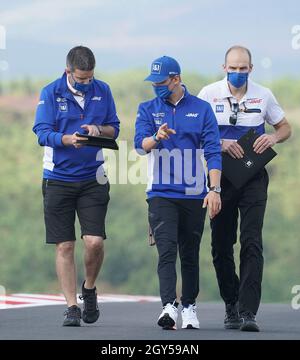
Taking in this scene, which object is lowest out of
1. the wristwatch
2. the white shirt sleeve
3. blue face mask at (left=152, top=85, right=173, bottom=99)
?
the wristwatch

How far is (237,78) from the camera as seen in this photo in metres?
11.5

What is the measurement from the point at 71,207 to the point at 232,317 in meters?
1.56

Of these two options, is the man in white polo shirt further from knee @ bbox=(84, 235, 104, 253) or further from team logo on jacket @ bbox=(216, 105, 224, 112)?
knee @ bbox=(84, 235, 104, 253)

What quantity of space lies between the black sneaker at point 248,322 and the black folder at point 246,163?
99 centimetres

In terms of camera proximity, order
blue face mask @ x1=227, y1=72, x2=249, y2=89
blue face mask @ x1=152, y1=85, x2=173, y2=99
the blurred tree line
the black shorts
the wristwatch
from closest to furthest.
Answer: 1. the wristwatch
2. blue face mask @ x1=152, y1=85, x2=173, y2=99
3. blue face mask @ x1=227, y1=72, x2=249, y2=89
4. the black shorts
5. the blurred tree line

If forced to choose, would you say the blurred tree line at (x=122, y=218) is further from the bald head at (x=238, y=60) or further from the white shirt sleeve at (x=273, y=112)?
the bald head at (x=238, y=60)

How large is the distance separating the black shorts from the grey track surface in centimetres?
75

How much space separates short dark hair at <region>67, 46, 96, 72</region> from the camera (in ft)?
37.2

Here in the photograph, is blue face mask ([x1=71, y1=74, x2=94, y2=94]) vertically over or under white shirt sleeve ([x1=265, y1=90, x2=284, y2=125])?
over

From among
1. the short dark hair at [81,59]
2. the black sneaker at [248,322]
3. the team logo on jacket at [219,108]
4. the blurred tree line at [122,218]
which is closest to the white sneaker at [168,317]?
the black sneaker at [248,322]

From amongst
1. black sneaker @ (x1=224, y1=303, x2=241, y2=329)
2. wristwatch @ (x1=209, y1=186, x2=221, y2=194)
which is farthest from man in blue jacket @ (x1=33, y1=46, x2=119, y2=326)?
black sneaker @ (x1=224, y1=303, x2=241, y2=329)

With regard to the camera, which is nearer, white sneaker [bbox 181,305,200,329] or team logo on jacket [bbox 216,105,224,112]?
white sneaker [bbox 181,305,200,329]

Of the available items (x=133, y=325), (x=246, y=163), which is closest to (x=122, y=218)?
(x=133, y=325)

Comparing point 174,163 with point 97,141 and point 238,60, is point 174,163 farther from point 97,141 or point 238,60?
point 238,60
